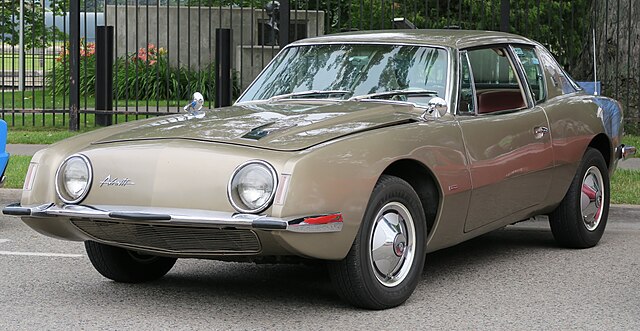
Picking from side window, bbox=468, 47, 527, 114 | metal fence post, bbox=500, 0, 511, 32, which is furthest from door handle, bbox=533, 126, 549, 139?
metal fence post, bbox=500, 0, 511, 32

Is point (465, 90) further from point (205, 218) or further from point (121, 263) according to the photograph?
point (121, 263)

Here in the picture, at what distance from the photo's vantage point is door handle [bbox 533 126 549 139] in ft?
24.4

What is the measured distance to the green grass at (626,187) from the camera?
9758 millimetres

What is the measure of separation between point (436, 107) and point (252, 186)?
4.81 feet

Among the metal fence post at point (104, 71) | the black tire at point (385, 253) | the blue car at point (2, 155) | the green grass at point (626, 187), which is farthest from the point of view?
the metal fence post at point (104, 71)

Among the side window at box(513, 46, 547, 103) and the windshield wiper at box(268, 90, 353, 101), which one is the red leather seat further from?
the windshield wiper at box(268, 90, 353, 101)

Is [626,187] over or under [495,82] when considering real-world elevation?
under

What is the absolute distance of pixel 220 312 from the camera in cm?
602

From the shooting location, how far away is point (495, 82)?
740 cm

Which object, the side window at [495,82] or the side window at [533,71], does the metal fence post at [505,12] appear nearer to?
the side window at [533,71]

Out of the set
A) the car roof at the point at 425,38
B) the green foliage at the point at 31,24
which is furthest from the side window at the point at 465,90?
the green foliage at the point at 31,24

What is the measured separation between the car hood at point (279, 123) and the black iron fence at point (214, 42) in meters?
5.71

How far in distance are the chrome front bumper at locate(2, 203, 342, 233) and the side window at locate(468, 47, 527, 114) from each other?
1.93 meters

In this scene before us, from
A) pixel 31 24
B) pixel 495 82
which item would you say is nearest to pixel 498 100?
pixel 495 82
